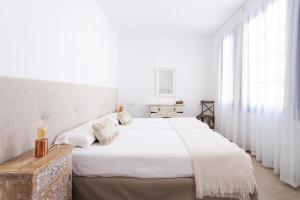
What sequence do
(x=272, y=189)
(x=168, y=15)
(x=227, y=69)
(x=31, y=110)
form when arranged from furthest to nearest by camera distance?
(x=227, y=69)
(x=168, y=15)
(x=272, y=189)
(x=31, y=110)

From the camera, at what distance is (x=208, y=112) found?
5492mm

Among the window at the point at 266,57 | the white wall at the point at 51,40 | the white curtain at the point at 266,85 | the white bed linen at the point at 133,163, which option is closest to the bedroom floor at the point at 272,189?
the white curtain at the point at 266,85

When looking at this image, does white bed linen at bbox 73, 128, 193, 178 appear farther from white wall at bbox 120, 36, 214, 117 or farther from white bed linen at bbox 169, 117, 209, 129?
white wall at bbox 120, 36, 214, 117

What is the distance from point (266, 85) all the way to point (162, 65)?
2962mm

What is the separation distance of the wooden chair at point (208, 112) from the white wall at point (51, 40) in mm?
3145

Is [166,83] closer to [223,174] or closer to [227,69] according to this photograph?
[227,69]

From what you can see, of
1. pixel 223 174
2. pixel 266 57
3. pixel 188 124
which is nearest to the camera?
pixel 223 174

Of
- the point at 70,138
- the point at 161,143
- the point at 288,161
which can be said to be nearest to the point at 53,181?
the point at 70,138

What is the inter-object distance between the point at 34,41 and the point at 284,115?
2.72 m

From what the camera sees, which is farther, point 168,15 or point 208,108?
point 208,108

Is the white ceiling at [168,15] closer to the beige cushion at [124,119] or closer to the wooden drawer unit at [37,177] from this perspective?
the beige cushion at [124,119]

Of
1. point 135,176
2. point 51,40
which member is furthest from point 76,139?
point 51,40

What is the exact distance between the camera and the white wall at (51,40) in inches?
51.3

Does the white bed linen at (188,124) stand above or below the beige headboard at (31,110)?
below
